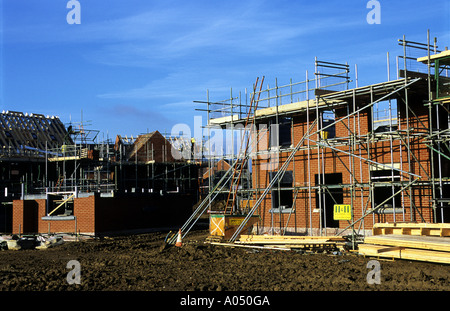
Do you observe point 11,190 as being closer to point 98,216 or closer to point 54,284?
point 98,216

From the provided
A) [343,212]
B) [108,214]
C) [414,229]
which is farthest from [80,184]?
[414,229]

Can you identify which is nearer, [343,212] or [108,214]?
[343,212]

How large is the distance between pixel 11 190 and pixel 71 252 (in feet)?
65.1

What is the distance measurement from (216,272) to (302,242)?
516 centimetres

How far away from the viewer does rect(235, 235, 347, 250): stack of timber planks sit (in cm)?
1909

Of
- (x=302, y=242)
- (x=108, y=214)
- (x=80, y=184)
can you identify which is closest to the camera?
(x=302, y=242)

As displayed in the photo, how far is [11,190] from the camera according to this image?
4062 centimetres

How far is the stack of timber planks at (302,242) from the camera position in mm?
19094

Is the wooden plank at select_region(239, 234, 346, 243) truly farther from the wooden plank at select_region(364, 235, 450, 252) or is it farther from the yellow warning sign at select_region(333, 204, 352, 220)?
the wooden plank at select_region(364, 235, 450, 252)

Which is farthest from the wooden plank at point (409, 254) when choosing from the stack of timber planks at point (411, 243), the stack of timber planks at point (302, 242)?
the stack of timber planks at point (302, 242)

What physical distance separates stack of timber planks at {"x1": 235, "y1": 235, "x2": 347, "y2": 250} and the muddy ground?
522 mm

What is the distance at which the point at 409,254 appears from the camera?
606 inches

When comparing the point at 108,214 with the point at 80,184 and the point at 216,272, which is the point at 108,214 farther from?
the point at 216,272

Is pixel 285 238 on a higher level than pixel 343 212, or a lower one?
lower
